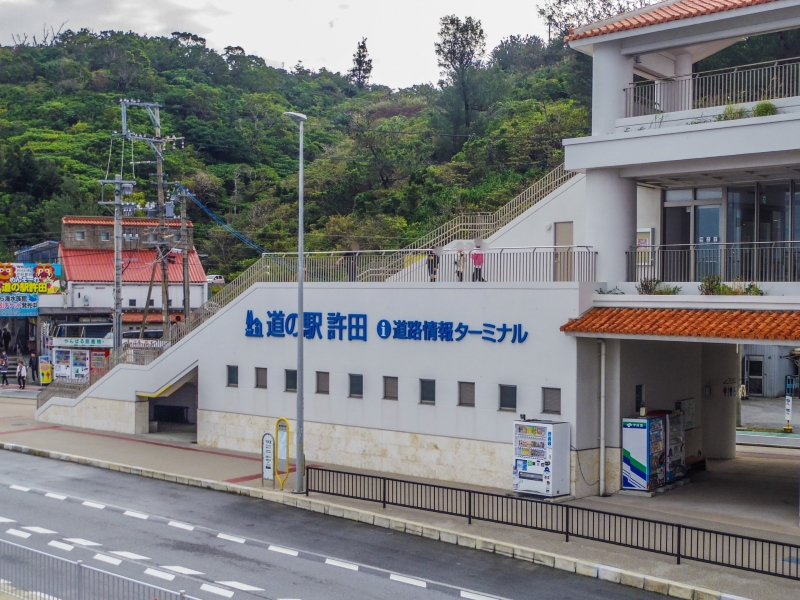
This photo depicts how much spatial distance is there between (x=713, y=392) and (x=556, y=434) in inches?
297

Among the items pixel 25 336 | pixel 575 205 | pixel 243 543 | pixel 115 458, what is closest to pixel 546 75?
pixel 25 336

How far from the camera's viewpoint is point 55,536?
719 inches

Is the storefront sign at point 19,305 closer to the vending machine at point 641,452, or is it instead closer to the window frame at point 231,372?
the window frame at point 231,372

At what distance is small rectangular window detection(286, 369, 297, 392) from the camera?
1078 inches

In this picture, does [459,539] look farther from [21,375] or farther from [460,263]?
[21,375]

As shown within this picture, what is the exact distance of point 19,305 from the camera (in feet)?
182

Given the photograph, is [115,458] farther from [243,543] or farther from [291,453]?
[243,543]

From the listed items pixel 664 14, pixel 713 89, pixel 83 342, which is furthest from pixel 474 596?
pixel 83 342

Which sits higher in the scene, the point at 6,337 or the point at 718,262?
the point at 718,262

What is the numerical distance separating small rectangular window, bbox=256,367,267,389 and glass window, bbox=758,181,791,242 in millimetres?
14522

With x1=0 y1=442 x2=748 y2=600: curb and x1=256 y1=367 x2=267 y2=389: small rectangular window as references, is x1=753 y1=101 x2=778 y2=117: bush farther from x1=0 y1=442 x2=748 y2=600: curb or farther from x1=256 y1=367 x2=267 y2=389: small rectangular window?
x1=256 y1=367 x2=267 y2=389: small rectangular window

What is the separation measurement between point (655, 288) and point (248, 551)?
10972 mm

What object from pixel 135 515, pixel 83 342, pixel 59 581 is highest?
pixel 83 342

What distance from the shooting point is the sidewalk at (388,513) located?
14.9 metres
